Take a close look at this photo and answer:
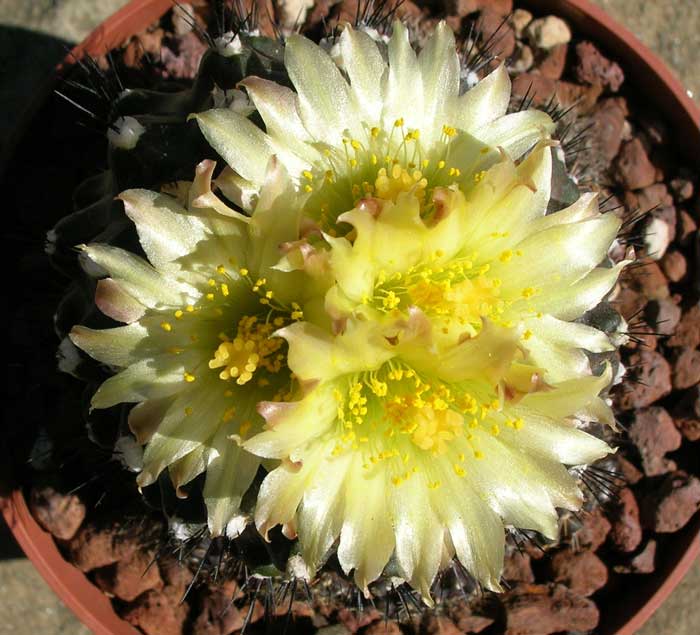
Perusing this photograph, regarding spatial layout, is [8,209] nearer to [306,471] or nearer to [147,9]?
[147,9]

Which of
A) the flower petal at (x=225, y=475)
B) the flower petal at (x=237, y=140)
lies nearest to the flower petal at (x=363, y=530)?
the flower petal at (x=225, y=475)

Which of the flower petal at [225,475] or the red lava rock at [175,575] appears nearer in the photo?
the flower petal at [225,475]

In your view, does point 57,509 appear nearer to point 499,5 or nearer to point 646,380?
point 646,380

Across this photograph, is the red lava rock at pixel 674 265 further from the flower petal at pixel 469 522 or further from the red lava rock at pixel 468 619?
the flower petal at pixel 469 522

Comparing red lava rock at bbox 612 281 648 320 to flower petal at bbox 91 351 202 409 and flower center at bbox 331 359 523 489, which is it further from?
flower petal at bbox 91 351 202 409

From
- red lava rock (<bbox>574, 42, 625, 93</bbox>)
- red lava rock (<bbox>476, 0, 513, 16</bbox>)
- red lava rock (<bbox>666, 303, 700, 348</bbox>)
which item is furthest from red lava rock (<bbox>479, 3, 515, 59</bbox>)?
red lava rock (<bbox>666, 303, 700, 348</bbox>)

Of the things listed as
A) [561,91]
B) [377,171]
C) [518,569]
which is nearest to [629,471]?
[518,569]

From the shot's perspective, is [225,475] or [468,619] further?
[468,619]
